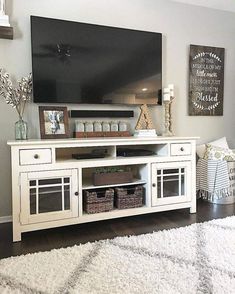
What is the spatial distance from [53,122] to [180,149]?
46.6 inches

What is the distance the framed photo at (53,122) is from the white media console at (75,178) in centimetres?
20

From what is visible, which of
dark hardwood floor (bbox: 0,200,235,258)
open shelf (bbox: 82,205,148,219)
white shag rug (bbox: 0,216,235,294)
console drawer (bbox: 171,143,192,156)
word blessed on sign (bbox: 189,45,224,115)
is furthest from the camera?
word blessed on sign (bbox: 189,45,224,115)

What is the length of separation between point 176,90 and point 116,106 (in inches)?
30.0

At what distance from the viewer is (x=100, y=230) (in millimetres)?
2221

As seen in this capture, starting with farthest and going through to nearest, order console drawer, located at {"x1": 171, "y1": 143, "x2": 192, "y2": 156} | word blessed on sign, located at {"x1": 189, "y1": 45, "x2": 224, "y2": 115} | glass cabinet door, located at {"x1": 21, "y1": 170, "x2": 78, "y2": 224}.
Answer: word blessed on sign, located at {"x1": 189, "y1": 45, "x2": 224, "y2": 115}, console drawer, located at {"x1": 171, "y1": 143, "x2": 192, "y2": 156}, glass cabinet door, located at {"x1": 21, "y1": 170, "x2": 78, "y2": 224}

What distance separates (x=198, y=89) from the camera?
3.21 m

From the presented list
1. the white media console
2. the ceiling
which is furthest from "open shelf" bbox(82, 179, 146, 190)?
the ceiling

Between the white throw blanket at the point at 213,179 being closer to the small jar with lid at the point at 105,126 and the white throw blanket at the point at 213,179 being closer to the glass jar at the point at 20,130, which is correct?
the small jar with lid at the point at 105,126

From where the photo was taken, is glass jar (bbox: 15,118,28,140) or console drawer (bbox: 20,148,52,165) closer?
console drawer (bbox: 20,148,52,165)

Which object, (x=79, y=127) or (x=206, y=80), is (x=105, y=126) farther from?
(x=206, y=80)

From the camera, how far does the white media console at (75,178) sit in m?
2.03

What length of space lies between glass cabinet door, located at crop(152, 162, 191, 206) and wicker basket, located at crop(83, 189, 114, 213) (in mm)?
407

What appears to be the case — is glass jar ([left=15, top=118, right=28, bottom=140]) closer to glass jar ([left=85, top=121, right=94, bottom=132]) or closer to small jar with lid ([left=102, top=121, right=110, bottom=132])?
glass jar ([left=85, top=121, right=94, bottom=132])

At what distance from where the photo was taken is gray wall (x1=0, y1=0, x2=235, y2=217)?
246 centimetres
